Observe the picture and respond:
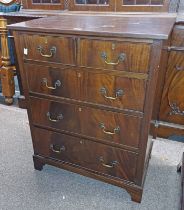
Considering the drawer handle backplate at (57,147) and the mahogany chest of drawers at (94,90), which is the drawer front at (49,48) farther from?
the drawer handle backplate at (57,147)

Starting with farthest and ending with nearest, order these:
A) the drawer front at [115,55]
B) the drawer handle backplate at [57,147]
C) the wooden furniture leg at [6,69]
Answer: the wooden furniture leg at [6,69] < the drawer handle backplate at [57,147] < the drawer front at [115,55]

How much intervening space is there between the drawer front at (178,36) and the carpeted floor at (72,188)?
823mm

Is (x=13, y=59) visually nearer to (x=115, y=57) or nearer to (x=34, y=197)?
(x=34, y=197)

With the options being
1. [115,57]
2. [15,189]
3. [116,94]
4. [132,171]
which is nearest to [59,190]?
[15,189]

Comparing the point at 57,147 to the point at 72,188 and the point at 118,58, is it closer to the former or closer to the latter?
the point at 72,188

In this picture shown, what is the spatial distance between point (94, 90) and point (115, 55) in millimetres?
218

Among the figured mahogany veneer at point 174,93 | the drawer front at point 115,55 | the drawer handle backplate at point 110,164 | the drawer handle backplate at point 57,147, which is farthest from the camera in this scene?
the figured mahogany veneer at point 174,93

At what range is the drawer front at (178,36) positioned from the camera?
4.98 feet

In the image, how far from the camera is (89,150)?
1.36 meters

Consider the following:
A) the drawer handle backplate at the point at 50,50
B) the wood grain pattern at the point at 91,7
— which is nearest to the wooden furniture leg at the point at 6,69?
the wood grain pattern at the point at 91,7

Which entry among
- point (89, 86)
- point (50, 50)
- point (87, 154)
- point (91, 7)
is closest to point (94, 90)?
point (89, 86)

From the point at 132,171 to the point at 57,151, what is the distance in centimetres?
49

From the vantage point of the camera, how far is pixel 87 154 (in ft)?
4.53

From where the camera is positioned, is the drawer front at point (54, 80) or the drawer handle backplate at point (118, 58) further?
the drawer front at point (54, 80)
